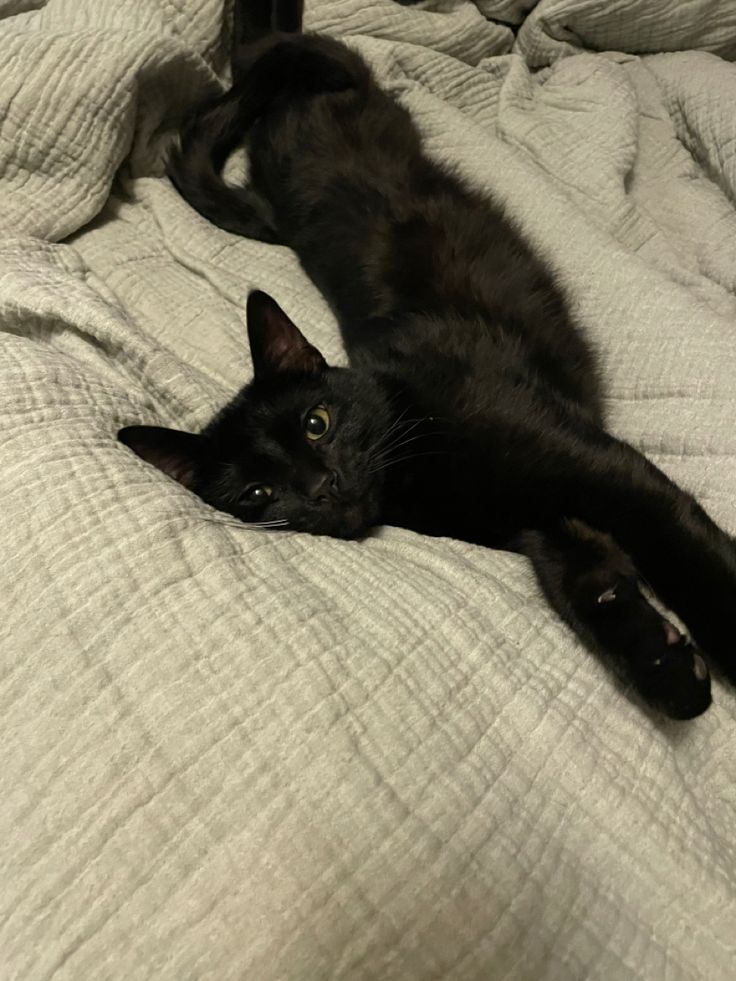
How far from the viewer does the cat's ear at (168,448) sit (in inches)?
37.2

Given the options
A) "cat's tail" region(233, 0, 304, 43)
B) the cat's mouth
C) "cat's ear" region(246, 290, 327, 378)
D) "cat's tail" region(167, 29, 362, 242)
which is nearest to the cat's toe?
the cat's mouth

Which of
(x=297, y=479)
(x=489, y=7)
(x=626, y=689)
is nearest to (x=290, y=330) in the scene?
(x=297, y=479)

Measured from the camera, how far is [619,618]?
84 centimetres

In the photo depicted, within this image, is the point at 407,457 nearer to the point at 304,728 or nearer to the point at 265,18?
the point at 304,728

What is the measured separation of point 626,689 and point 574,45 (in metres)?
1.80

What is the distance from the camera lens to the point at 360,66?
1623mm

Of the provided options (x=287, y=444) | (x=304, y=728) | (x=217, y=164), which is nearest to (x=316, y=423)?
(x=287, y=444)

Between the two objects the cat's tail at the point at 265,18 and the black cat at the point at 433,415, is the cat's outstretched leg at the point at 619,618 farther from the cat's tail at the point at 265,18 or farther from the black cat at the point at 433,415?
the cat's tail at the point at 265,18

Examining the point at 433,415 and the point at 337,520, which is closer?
the point at 337,520

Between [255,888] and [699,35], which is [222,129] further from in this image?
[255,888]

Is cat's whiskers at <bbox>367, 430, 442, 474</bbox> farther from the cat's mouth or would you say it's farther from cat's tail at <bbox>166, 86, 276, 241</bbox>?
cat's tail at <bbox>166, 86, 276, 241</bbox>

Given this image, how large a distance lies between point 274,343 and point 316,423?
0.17m

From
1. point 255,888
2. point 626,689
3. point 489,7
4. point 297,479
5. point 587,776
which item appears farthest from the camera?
point 489,7

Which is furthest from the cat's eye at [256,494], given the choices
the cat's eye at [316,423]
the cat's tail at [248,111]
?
the cat's tail at [248,111]
